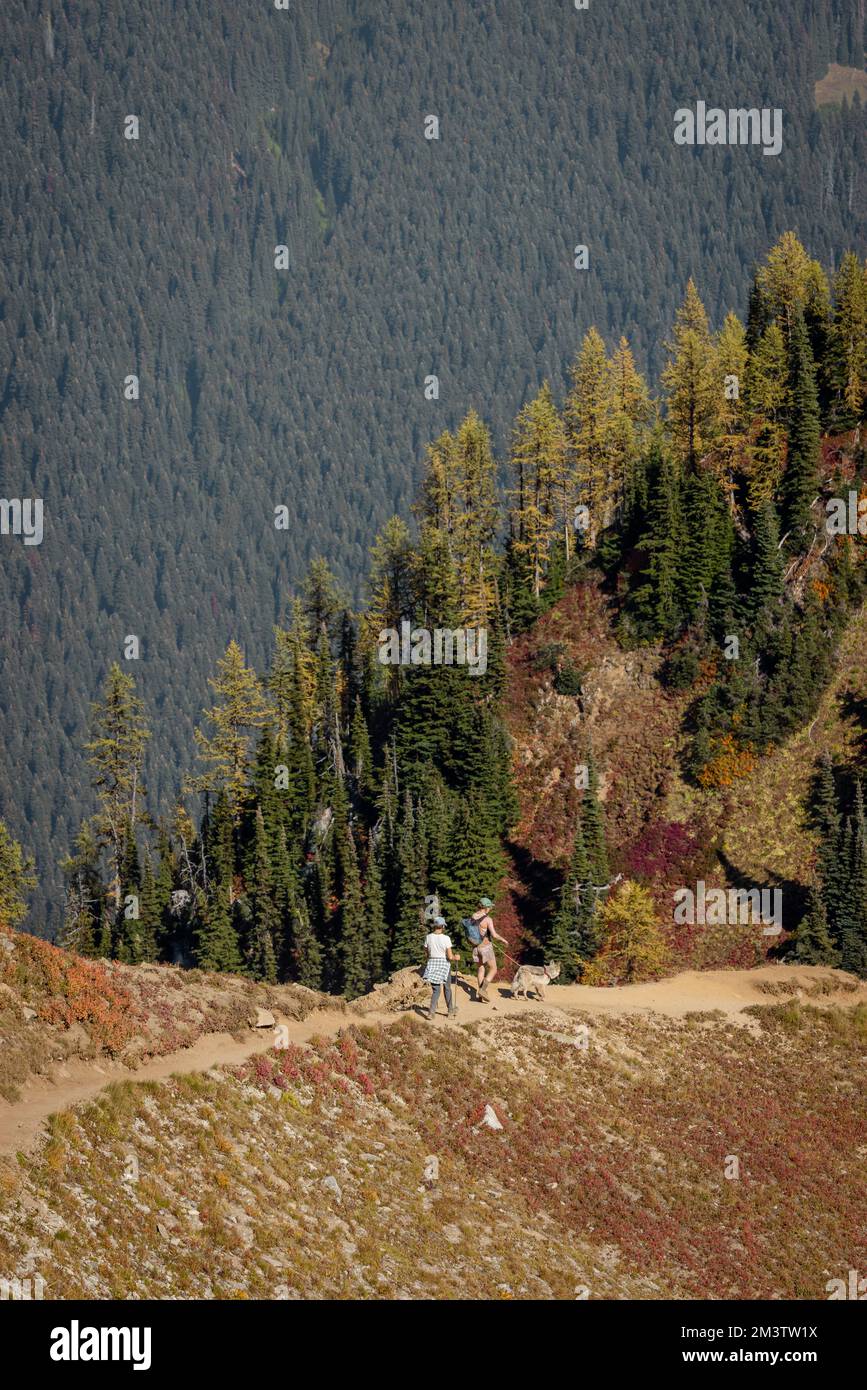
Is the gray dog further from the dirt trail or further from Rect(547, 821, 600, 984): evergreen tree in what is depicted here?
Rect(547, 821, 600, 984): evergreen tree

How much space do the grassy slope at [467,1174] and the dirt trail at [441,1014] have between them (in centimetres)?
71

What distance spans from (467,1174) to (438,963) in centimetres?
614

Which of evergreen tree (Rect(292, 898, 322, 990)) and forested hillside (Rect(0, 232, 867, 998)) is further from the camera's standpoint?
evergreen tree (Rect(292, 898, 322, 990))

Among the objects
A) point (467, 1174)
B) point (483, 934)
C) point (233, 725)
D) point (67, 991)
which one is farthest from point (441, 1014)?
point (233, 725)

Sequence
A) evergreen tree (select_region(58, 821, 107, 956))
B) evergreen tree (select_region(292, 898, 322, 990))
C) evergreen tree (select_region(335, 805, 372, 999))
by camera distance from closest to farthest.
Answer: evergreen tree (select_region(335, 805, 372, 999)) → evergreen tree (select_region(292, 898, 322, 990)) → evergreen tree (select_region(58, 821, 107, 956))

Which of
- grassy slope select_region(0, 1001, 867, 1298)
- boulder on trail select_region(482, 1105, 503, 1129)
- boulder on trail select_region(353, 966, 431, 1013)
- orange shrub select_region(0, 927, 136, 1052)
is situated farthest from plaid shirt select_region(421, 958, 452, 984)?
orange shrub select_region(0, 927, 136, 1052)

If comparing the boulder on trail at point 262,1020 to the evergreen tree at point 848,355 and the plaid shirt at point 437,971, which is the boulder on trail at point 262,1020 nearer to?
the plaid shirt at point 437,971

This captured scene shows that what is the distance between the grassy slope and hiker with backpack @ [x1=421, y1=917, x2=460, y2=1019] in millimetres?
978

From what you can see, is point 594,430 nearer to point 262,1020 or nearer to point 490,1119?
point 262,1020

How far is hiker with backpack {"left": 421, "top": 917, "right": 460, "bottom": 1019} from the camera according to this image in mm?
42375

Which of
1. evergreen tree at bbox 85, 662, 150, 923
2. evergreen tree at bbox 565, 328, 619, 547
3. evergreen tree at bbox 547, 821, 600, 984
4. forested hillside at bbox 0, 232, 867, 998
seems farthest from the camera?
evergreen tree at bbox 565, 328, 619, 547

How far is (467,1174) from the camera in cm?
3831

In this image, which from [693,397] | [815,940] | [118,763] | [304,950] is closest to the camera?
[815,940]
